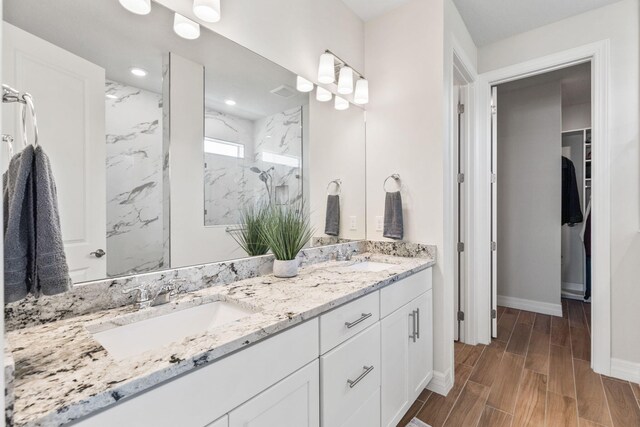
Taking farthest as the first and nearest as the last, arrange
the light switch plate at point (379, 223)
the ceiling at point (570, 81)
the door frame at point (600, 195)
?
the ceiling at point (570, 81) < the light switch plate at point (379, 223) < the door frame at point (600, 195)

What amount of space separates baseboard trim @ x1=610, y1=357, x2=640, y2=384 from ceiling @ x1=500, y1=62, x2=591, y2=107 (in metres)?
2.47

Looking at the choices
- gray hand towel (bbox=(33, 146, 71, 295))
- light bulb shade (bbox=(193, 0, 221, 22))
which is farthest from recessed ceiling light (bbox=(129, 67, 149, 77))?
gray hand towel (bbox=(33, 146, 71, 295))

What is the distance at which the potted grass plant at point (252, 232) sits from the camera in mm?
1520

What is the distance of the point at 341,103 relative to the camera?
2.18 metres

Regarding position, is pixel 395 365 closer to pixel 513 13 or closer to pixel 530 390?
pixel 530 390

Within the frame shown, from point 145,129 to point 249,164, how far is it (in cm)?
51

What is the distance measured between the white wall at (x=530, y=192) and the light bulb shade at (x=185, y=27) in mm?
3223

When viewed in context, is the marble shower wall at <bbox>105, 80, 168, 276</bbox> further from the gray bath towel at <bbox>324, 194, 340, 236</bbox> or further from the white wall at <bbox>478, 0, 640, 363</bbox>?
the white wall at <bbox>478, 0, 640, 363</bbox>

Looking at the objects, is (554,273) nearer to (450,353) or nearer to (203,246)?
(450,353)

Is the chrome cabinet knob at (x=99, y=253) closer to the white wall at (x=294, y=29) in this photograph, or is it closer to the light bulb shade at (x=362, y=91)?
the white wall at (x=294, y=29)

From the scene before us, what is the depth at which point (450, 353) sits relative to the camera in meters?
2.00

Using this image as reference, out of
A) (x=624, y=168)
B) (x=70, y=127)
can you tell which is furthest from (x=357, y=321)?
(x=624, y=168)

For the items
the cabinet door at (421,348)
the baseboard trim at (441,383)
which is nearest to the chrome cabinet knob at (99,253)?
the cabinet door at (421,348)

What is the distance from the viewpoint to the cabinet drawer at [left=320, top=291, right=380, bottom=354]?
109 cm
